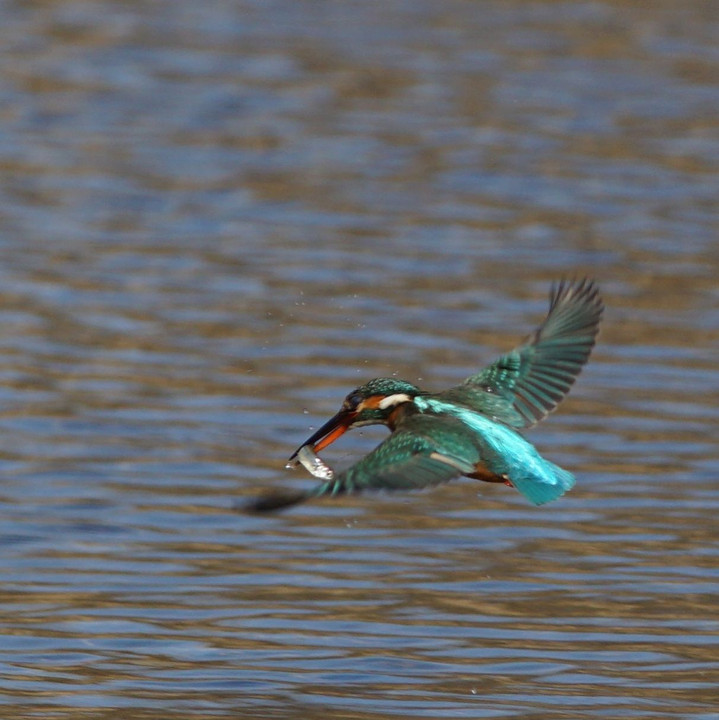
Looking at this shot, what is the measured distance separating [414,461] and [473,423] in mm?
444

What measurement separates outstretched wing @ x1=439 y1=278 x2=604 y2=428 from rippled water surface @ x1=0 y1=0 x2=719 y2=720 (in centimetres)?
71

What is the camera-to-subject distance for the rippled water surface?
5.73 meters

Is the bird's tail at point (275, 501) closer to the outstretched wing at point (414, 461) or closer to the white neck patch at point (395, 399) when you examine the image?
the outstretched wing at point (414, 461)

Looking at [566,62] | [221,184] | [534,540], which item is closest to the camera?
[534,540]

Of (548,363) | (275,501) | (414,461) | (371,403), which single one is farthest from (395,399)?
(275,501)

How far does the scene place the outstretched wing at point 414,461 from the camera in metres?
4.66

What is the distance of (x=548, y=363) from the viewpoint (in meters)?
5.89

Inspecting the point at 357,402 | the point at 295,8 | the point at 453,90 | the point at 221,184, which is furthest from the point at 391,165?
the point at 357,402

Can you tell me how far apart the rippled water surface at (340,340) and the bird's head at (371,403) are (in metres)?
0.72

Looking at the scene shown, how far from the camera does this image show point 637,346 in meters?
9.23

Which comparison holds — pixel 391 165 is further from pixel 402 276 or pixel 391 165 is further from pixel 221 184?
pixel 402 276

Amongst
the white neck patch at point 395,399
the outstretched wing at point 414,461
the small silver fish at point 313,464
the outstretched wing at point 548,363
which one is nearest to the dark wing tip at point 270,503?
the outstretched wing at point 414,461

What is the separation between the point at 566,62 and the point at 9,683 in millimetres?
10995

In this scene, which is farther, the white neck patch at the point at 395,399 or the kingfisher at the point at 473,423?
the white neck patch at the point at 395,399
